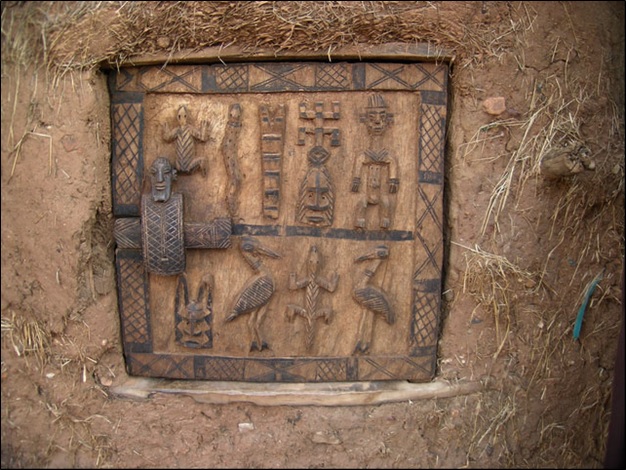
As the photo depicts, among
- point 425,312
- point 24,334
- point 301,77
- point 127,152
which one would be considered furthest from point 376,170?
point 24,334

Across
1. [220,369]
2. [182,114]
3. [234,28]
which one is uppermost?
[234,28]

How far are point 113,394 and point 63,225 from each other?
83 centimetres

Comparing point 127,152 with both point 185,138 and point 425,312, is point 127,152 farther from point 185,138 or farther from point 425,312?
point 425,312

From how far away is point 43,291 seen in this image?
2.44 meters

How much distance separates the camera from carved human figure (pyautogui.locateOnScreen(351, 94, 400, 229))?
2.43 m

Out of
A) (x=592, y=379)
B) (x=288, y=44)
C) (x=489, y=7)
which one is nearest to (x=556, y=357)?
(x=592, y=379)

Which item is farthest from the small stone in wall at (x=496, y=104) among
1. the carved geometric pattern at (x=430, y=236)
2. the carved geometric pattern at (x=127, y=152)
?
the carved geometric pattern at (x=127, y=152)

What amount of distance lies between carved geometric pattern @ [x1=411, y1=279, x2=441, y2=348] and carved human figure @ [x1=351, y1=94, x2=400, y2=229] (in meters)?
0.35

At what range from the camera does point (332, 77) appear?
2.41 meters

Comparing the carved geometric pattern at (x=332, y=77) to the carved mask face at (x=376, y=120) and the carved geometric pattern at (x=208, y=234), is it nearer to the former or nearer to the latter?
the carved mask face at (x=376, y=120)

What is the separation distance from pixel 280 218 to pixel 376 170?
19.6 inches

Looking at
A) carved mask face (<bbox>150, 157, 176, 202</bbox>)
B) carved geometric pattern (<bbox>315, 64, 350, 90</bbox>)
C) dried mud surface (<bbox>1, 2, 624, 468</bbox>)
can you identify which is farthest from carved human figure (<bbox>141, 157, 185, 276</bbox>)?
carved geometric pattern (<bbox>315, 64, 350, 90</bbox>)

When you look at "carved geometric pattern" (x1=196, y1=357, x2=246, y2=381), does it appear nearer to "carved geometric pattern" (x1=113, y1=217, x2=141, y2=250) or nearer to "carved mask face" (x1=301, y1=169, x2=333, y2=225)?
"carved geometric pattern" (x1=113, y1=217, x2=141, y2=250)

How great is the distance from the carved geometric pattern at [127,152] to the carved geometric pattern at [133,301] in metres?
0.27
